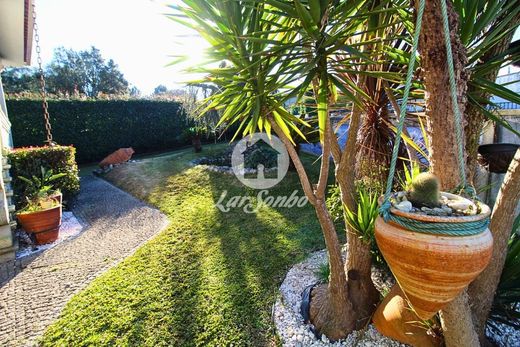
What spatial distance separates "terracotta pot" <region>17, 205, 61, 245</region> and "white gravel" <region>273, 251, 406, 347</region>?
13.0 feet

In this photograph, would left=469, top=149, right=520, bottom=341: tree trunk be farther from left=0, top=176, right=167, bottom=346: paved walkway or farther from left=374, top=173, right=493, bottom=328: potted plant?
left=0, top=176, right=167, bottom=346: paved walkway

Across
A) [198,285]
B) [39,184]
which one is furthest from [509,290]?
[39,184]

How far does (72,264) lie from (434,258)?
169 inches

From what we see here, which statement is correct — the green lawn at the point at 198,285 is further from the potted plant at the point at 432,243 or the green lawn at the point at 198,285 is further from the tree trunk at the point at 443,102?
the potted plant at the point at 432,243

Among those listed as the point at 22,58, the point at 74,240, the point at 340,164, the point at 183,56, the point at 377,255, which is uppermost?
the point at 22,58

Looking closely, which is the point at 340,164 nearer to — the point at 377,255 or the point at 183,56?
the point at 377,255

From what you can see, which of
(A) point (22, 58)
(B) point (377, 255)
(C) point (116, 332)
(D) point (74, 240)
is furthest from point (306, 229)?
(A) point (22, 58)

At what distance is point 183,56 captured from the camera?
1.56 m

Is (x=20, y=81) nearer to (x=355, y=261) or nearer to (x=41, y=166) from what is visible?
(x=41, y=166)

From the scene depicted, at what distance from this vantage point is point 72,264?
3.50 m

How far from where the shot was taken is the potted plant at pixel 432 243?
0.75 metres

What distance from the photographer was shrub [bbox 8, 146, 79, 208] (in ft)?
15.8

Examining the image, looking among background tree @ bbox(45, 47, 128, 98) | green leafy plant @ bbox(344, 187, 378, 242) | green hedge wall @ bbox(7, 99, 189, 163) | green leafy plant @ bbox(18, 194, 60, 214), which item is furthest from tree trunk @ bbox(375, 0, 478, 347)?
background tree @ bbox(45, 47, 128, 98)

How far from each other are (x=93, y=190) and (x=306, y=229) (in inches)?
247
